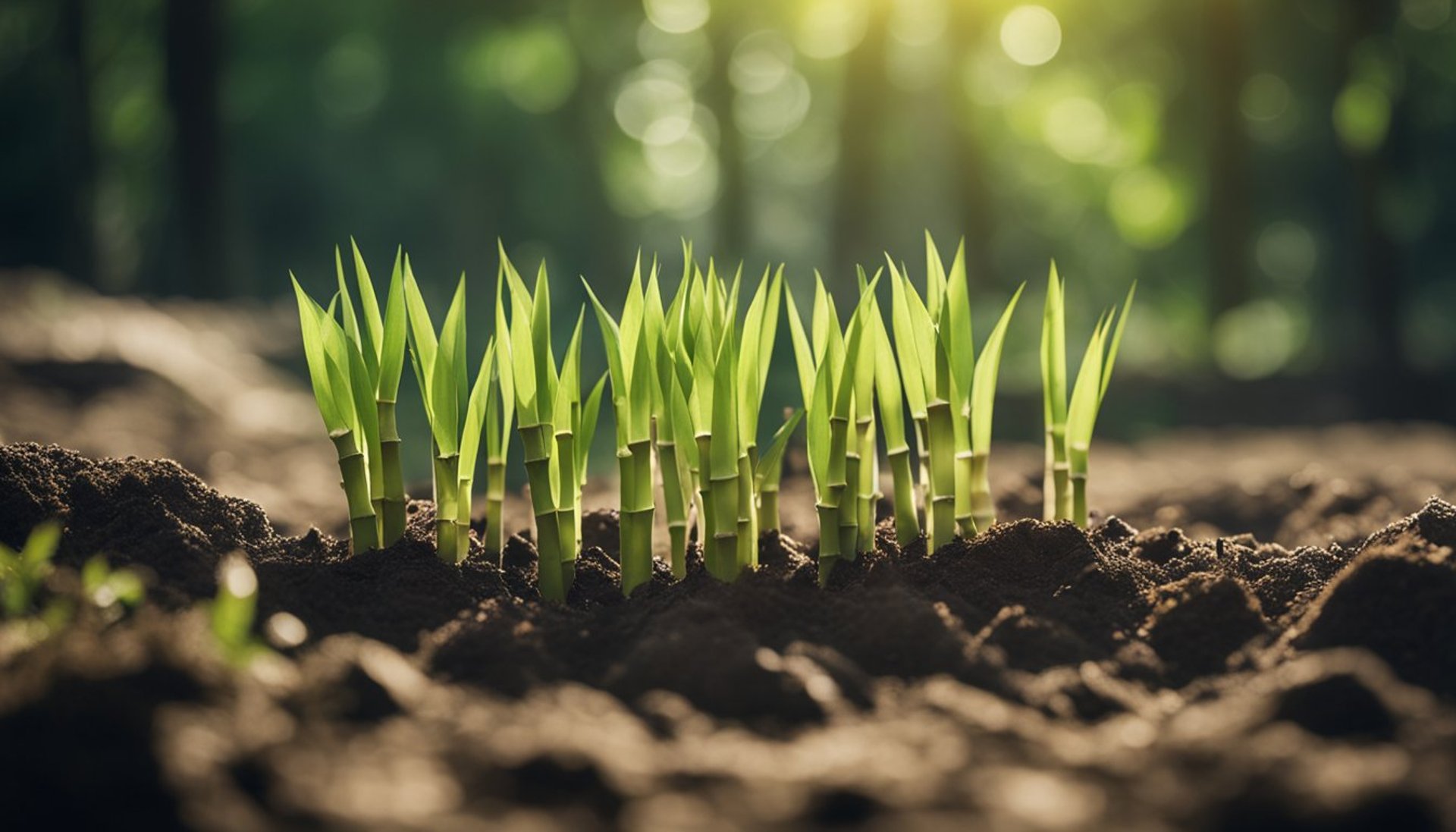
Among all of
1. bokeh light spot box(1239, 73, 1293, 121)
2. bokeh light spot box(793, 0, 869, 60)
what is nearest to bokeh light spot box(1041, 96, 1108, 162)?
bokeh light spot box(1239, 73, 1293, 121)

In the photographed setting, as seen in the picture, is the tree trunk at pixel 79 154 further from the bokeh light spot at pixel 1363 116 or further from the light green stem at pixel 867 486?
the light green stem at pixel 867 486

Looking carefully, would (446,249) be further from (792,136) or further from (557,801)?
(557,801)

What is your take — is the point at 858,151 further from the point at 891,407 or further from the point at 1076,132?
the point at 1076,132

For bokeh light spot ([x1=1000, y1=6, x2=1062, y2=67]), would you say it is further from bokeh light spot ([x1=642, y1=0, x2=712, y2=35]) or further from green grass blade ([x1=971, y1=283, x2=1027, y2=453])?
green grass blade ([x1=971, y1=283, x2=1027, y2=453])

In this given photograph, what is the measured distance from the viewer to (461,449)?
2.90 m

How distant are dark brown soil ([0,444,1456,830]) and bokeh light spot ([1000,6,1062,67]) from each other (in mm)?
14551

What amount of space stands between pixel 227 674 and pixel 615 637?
2.61 feet

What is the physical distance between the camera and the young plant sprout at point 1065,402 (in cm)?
288

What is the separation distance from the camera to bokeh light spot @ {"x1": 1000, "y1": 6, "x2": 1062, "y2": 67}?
17.5 meters

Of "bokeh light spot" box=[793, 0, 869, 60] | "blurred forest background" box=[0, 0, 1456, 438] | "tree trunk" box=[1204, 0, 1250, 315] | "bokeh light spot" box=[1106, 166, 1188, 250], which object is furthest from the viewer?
"bokeh light spot" box=[1106, 166, 1188, 250]

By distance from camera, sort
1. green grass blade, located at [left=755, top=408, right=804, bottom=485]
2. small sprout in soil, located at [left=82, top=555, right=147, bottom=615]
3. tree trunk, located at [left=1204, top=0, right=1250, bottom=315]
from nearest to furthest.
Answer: small sprout in soil, located at [left=82, top=555, right=147, bottom=615] → green grass blade, located at [left=755, top=408, right=804, bottom=485] → tree trunk, located at [left=1204, top=0, right=1250, bottom=315]

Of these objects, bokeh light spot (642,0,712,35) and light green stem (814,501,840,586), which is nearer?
light green stem (814,501,840,586)

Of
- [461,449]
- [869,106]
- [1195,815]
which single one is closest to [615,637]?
[461,449]

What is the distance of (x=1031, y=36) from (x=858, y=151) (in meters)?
9.12
